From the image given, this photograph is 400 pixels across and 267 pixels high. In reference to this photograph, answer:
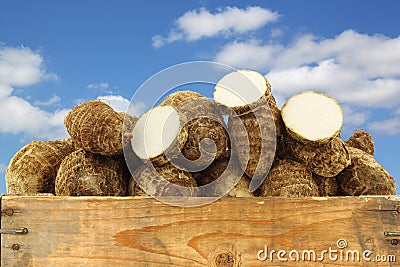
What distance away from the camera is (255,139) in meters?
2.02

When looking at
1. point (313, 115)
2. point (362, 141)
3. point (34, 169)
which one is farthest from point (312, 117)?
point (34, 169)

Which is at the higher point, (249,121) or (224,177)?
(249,121)

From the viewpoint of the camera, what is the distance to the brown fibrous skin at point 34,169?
7.56ft

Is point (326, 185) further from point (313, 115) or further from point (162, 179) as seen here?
point (162, 179)

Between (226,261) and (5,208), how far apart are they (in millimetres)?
904

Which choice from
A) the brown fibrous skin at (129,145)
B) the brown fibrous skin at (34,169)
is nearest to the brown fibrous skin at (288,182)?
the brown fibrous skin at (129,145)

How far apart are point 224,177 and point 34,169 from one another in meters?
0.93

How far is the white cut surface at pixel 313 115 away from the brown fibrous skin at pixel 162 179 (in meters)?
0.50

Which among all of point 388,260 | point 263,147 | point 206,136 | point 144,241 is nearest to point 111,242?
point 144,241

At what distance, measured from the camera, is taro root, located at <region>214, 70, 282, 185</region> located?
203 cm

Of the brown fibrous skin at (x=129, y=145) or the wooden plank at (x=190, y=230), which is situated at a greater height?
the brown fibrous skin at (x=129, y=145)

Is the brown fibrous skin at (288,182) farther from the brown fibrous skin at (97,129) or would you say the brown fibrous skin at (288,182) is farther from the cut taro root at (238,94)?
the brown fibrous skin at (97,129)

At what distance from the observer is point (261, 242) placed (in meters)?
1.86

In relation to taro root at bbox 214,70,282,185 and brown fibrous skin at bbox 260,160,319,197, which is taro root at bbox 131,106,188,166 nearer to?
taro root at bbox 214,70,282,185
